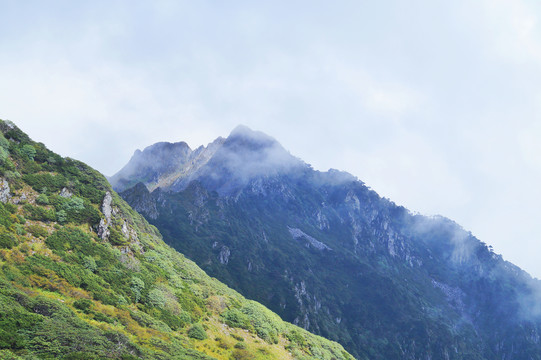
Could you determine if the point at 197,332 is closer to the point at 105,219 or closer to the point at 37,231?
the point at 37,231

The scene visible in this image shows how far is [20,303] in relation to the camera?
32.3 metres

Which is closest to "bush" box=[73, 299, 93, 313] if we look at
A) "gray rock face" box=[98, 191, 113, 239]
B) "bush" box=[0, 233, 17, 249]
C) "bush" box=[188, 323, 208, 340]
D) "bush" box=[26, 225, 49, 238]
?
"bush" box=[0, 233, 17, 249]

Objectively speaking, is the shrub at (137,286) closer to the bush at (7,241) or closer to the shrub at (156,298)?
the shrub at (156,298)

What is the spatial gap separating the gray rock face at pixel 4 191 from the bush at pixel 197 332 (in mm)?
35119

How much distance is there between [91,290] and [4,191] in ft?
76.9

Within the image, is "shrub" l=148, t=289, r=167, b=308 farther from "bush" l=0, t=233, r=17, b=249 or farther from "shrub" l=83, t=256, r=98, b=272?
"bush" l=0, t=233, r=17, b=249

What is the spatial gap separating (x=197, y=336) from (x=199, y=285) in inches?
848

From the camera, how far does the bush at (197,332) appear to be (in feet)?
157

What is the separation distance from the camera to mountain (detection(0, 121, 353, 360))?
3081 centimetres

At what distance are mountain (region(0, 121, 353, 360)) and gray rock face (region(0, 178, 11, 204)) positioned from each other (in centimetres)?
21

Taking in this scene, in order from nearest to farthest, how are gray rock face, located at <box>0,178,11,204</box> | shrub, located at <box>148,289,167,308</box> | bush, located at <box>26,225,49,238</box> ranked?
1. bush, located at <box>26,225,49,238</box>
2. gray rock face, located at <box>0,178,11,204</box>
3. shrub, located at <box>148,289,167,308</box>

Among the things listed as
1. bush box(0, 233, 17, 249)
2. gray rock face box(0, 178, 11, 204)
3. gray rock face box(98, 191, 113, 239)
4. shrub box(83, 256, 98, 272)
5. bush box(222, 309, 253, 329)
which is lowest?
bush box(0, 233, 17, 249)

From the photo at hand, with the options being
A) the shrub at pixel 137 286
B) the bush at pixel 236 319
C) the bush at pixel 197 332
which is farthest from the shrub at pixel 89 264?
the bush at pixel 236 319

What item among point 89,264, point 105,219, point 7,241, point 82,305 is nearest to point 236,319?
point 89,264
